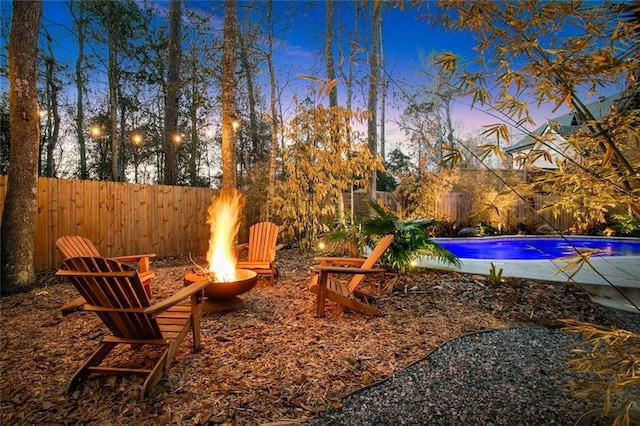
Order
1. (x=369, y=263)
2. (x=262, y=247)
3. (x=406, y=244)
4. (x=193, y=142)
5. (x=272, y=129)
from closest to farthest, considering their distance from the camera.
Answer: (x=369, y=263), (x=406, y=244), (x=262, y=247), (x=272, y=129), (x=193, y=142)

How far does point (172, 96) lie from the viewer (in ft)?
29.1

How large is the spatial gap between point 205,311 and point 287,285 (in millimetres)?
1361

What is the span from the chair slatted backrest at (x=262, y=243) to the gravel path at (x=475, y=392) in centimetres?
287

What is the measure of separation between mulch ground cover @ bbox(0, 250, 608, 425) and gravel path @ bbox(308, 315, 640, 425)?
0.13m

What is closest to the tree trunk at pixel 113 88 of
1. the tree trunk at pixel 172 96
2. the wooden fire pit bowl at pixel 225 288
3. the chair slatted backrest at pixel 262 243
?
the tree trunk at pixel 172 96

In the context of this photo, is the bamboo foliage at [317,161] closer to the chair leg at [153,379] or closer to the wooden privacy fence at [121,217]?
the wooden privacy fence at [121,217]

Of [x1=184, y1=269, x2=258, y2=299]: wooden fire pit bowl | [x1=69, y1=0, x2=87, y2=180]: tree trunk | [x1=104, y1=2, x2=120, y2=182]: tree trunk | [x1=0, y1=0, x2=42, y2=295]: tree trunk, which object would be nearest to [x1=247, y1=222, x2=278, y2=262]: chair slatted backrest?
[x1=184, y1=269, x2=258, y2=299]: wooden fire pit bowl

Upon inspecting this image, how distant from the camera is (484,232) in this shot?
419 inches

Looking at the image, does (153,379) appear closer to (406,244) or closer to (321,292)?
(321,292)

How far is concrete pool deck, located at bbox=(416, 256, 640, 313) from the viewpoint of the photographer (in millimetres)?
3691

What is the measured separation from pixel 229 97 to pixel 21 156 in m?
2.92

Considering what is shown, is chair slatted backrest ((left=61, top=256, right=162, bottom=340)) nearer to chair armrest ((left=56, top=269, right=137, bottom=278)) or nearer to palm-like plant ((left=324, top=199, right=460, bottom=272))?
chair armrest ((left=56, top=269, right=137, bottom=278))

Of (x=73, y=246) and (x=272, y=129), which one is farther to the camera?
(x=272, y=129)

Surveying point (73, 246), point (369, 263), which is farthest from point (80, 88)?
point (369, 263)
